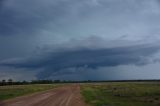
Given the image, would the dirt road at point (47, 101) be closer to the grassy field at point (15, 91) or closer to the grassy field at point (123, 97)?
the grassy field at point (123, 97)

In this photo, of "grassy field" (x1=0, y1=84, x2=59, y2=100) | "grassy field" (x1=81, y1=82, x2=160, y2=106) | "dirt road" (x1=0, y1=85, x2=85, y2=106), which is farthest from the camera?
"grassy field" (x1=0, y1=84, x2=59, y2=100)

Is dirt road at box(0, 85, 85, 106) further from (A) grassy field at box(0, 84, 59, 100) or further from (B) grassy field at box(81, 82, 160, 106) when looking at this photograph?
(A) grassy field at box(0, 84, 59, 100)

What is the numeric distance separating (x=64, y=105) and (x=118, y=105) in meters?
5.74

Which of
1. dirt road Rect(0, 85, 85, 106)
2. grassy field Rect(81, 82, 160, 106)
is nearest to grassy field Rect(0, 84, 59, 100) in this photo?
dirt road Rect(0, 85, 85, 106)

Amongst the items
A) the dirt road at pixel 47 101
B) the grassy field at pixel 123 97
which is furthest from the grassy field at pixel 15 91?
the grassy field at pixel 123 97

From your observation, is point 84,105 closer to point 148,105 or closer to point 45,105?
point 45,105

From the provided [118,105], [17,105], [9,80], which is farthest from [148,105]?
[9,80]

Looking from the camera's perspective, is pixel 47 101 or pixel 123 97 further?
pixel 123 97

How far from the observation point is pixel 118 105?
33031 millimetres

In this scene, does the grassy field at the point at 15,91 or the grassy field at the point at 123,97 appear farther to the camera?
the grassy field at the point at 15,91

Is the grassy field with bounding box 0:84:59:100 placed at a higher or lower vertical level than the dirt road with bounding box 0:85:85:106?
higher

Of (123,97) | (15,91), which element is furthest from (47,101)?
→ (15,91)

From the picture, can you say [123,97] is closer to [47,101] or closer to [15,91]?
[47,101]

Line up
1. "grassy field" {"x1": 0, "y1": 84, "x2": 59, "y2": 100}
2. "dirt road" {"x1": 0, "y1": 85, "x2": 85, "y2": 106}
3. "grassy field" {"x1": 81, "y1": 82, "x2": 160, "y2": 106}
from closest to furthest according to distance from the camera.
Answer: "dirt road" {"x1": 0, "y1": 85, "x2": 85, "y2": 106} → "grassy field" {"x1": 81, "y1": 82, "x2": 160, "y2": 106} → "grassy field" {"x1": 0, "y1": 84, "x2": 59, "y2": 100}
